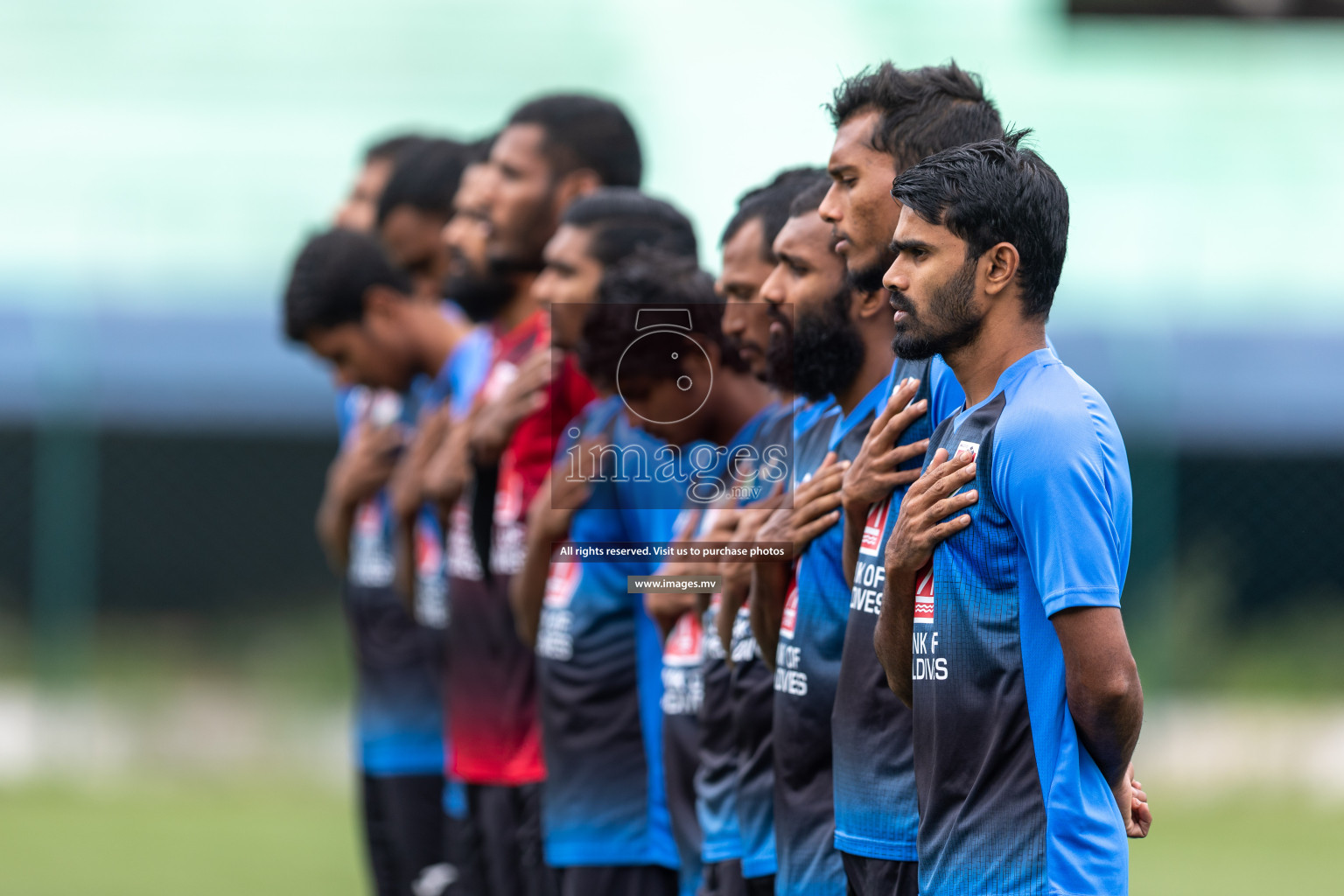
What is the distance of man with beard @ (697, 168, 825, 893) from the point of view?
3162 millimetres

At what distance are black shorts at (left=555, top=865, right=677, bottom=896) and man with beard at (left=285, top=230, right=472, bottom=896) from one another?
64.2 inches

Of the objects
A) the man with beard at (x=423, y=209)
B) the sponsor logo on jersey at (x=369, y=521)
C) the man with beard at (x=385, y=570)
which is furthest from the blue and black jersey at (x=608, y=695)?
the man with beard at (x=423, y=209)

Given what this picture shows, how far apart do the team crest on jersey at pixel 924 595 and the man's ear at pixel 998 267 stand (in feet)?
1.34

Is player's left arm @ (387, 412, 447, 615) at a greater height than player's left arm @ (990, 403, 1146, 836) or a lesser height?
lesser

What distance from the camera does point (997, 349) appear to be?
2346 millimetres

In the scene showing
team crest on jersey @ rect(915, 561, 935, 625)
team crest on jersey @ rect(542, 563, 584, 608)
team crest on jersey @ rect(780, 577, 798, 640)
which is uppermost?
team crest on jersey @ rect(915, 561, 935, 625)

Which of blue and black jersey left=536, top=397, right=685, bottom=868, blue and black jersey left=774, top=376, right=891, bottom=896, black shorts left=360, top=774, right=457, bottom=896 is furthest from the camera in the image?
black shorts left=360, top=774, right=457, bottom=896

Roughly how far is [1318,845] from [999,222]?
6125 millimetres

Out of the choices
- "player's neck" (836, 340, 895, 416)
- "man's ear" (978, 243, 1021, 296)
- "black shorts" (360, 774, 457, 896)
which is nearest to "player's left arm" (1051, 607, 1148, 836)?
"man's ear" (978, 243, 1021, 296)

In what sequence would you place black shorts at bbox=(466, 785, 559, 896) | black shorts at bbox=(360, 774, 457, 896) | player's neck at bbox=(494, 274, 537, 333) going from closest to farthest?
1. black shorts at bbox=(466, 785, 559, 896)
2. player's neck at bbox=(494, 274, 537, 333)
3. black shorts at bbox=(360, 774, 457, 896)

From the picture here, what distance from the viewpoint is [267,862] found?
729cm

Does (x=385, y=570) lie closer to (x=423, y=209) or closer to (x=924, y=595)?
(x=423, y=209)

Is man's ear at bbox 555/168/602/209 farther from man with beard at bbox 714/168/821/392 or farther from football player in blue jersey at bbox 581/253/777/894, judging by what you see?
man with beard at bbox 714/168/821/392

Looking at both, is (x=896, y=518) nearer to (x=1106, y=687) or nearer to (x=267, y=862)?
(x=1106, y=687)
